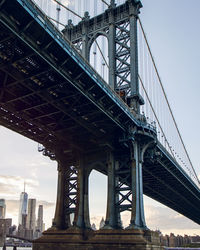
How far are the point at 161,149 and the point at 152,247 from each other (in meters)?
17.9

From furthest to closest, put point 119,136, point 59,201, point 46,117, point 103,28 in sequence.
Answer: point 103,28 → point 59,201 → point 119,136 → point 46,117

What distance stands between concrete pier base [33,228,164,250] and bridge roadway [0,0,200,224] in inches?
383

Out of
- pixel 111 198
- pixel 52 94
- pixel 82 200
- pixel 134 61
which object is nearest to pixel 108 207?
pixel 111 198

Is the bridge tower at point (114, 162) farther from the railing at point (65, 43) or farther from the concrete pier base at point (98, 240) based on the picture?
the railing at point (65, 43)

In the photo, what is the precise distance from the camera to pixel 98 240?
3722cm

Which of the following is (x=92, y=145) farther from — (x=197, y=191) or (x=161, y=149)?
(x=197, y=191)

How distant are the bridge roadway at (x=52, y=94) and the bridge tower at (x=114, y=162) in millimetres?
1076

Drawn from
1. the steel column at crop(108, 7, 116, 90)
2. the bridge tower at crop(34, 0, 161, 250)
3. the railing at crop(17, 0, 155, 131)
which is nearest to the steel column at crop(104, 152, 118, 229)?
the bridge tower at crop(34, 0, 161, 250)

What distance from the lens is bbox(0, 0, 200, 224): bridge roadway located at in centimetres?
2450

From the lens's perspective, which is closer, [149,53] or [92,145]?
[92,145]

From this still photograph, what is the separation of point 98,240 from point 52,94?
627 inches

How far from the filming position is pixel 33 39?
2539cm

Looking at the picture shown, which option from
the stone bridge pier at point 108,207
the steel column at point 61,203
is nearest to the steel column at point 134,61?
the stone bridge pier at point 108,207

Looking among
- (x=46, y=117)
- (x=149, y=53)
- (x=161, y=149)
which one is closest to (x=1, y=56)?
(x=46, y=117)
